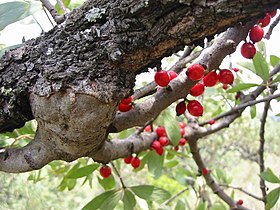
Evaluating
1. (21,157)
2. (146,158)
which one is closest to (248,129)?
(146,158)

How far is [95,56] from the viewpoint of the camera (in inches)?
22.7

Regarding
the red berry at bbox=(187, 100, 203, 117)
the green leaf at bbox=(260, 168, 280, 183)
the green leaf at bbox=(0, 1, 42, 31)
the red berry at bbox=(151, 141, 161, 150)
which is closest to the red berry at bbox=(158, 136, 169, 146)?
the red berry at bbox=(151, 141, 161, 150)

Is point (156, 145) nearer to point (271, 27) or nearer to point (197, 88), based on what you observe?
point (197, 88)

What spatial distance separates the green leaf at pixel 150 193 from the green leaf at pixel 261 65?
0.40 metres

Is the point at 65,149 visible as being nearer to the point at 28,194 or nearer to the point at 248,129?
the point at 28,194

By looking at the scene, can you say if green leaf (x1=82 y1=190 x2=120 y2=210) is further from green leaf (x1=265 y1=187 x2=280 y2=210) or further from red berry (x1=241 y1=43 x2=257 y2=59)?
red berry (x1=241 y1=43 x2=257 y2=59)

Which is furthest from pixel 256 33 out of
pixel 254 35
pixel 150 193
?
pixel 150 193

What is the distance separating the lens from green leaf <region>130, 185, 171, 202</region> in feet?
3.59

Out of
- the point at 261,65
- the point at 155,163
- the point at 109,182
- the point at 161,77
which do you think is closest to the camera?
the point at 161,77

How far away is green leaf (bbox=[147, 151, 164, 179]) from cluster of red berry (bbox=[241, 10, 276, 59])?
0.78 meters

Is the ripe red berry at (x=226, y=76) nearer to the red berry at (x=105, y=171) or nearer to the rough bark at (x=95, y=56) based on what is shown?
the rough bark at (x=95, y=56)

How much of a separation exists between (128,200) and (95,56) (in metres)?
0.59

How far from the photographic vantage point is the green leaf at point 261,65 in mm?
960

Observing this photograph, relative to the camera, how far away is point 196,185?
75.9 inches
